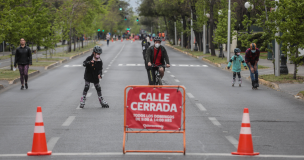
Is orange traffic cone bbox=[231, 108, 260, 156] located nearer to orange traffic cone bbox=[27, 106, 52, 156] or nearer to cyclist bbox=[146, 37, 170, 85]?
orange traffic cone bbox=[27, 106, 52, 156]

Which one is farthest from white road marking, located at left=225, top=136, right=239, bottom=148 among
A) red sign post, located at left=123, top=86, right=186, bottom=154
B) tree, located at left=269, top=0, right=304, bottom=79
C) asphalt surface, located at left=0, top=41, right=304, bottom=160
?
tree, located at left=269, top=0, right=304, bottom=79

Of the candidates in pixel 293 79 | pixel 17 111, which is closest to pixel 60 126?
pixel 17 111

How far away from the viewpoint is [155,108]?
7.09 m

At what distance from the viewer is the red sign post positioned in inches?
279

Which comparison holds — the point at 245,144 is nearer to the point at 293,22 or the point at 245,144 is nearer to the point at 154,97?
the point at 154,97

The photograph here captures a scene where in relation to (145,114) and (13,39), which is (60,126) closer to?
(145,114)

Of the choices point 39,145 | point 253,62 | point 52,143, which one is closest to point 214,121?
point 52,143

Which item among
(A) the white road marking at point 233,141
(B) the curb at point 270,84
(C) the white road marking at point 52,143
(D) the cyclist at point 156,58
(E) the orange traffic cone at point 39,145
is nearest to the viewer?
(E) the orange traffic cone at point 39,145

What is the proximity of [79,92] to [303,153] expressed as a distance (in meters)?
10.2

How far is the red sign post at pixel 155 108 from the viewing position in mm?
7094

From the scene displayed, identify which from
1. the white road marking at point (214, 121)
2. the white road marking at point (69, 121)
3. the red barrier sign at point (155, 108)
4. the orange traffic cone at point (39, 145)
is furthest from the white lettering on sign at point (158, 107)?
the white road marking at point (69, 121)

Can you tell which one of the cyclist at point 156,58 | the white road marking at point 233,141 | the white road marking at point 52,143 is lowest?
the white road marking at point 233,141

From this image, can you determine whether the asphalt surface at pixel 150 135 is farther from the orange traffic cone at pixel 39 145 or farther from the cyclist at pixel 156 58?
the cyclist at pixel 156 58

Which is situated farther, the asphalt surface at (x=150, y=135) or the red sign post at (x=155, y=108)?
the asphalt surface at (x=150, y=135)
